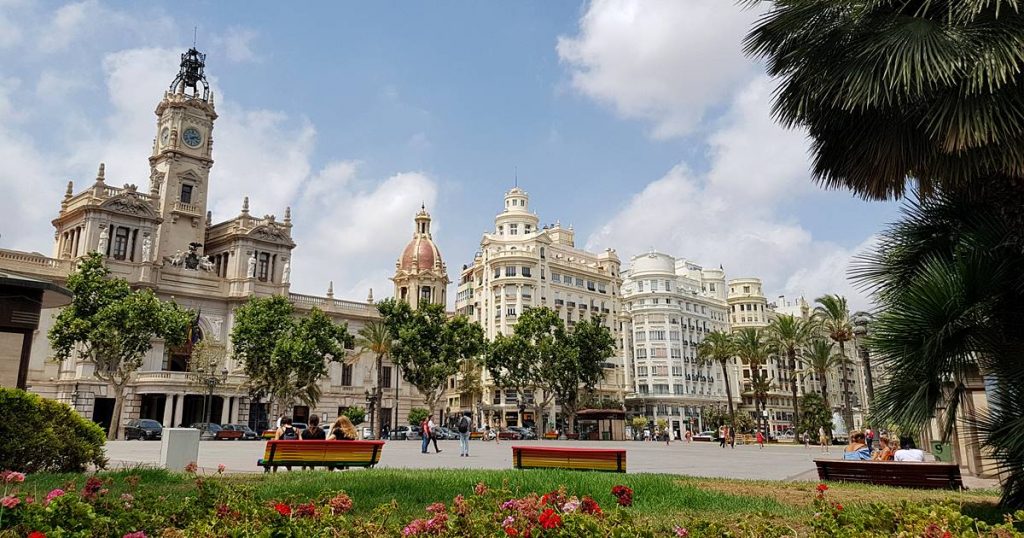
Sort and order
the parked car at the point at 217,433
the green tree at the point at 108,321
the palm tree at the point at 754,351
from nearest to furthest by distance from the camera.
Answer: the green tree at the point at 108,321 → the parked car at the point at 217,433 → the palm tree at the point at 754,351

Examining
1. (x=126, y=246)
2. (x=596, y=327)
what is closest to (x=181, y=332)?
(x=126, y=246)

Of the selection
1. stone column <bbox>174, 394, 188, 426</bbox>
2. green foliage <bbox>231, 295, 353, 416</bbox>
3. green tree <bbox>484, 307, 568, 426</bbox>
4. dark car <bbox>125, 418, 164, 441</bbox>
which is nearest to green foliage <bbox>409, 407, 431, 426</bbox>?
green tree <bbox>484, 307, 568, 426</bbox>

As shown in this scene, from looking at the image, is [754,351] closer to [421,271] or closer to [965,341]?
[421,271]

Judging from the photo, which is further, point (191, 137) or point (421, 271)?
point (421, 271)

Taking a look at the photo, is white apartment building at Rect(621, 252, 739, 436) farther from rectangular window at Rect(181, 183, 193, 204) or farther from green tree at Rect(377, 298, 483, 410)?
rectangular window at Rect(181, 183, 193, 204)

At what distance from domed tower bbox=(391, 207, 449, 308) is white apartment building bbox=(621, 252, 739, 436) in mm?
29532

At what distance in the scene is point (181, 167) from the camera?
60844 millimetres

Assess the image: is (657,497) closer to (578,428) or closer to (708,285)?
(578,428)

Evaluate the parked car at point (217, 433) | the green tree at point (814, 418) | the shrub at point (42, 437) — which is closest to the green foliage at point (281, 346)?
the parked car at point (217, 433)

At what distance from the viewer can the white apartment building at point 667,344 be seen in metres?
Result: 90.2

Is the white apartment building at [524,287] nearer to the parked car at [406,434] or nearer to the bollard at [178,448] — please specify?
the parked car at [406,434]

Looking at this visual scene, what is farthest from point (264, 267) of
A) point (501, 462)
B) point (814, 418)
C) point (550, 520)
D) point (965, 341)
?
point (550, 520)

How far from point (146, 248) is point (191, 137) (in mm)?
12489

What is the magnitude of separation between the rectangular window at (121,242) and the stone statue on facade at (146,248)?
4.30 feet
